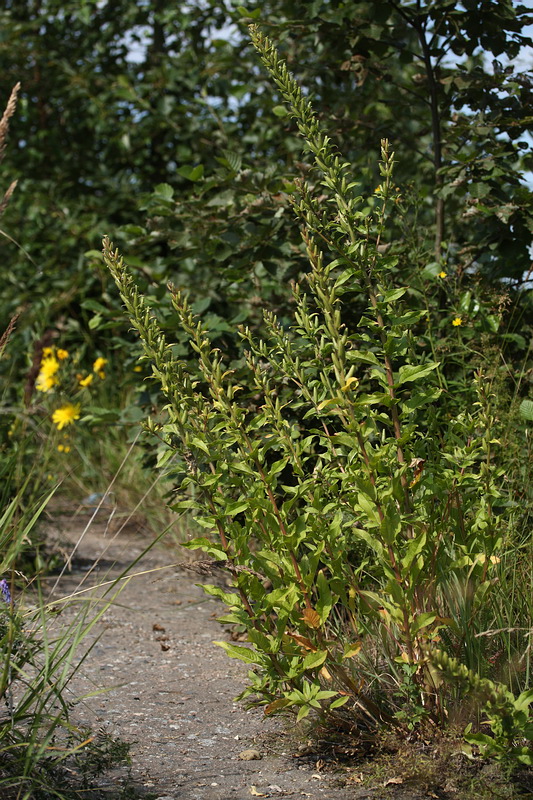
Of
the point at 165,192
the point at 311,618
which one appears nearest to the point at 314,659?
the point at 311,618

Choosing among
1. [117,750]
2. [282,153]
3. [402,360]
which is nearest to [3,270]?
[282,153]

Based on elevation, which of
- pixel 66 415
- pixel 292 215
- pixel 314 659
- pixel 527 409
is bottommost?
pixel 314 659

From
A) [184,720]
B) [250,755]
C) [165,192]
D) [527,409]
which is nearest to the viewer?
[250,755]

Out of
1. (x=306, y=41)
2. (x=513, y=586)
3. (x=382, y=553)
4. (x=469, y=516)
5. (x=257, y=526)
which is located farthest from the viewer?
(x=306, y=41)

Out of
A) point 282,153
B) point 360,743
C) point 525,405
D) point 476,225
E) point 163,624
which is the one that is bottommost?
point 163,624

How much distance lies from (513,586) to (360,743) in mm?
585

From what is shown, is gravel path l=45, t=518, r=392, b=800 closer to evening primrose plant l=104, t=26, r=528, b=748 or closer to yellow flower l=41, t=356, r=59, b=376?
evening primrose plant l=104, t=26, r=528, b=748

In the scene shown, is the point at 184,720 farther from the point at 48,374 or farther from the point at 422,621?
the point at 48,374

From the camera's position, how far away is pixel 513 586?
88.6 inches

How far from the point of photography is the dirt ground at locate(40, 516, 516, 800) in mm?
1907

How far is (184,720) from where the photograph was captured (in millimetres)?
2328

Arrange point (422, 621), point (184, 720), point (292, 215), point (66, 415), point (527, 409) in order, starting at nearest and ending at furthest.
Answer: point (422, 621)
point (184, 720)
point (527, 409)
point (292, 215)
point (66, 415)

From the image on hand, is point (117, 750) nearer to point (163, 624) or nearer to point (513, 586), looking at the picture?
point (513, 586)

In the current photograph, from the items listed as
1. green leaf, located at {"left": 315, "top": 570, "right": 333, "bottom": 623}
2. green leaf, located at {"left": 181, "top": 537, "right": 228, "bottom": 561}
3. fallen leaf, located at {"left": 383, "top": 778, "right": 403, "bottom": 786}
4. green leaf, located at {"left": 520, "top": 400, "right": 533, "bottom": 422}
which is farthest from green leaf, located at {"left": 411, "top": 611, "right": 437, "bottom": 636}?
green leaf, located at {"left": 520, "top": 400, "right": 533, "bottom": 422}
